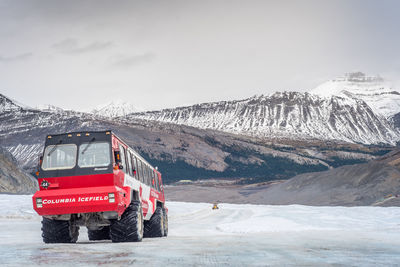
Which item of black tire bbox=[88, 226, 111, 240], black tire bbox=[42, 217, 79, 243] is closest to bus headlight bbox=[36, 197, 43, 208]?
black tire bbox=[42, 217, 79, 243]

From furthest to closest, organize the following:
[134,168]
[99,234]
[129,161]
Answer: [99,234] < [134,168] < [129,161]

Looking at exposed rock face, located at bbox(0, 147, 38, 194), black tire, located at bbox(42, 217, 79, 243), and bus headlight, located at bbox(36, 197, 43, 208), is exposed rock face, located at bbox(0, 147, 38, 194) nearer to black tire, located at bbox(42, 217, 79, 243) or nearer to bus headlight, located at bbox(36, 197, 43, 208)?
black tire, located at bbox(42, 217, 79, 243)

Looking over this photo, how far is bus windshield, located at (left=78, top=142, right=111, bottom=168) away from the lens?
Answer: 17.3m

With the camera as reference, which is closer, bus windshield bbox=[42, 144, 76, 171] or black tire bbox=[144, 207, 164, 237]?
bus windshield bbox=[42, 144, 76, 171]

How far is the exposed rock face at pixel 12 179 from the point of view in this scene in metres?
89.4

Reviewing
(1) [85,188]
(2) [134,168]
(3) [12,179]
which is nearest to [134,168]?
(2) [134,168]

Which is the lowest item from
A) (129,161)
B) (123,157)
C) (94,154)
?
(129,161)

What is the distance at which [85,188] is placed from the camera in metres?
17.1

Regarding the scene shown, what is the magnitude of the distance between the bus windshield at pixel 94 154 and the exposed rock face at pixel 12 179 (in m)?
73.6

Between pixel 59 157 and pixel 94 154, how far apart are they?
3.82ft

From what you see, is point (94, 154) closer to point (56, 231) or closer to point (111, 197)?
point (111, 197)

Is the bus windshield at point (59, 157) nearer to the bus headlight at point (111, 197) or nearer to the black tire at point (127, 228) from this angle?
the bus headlight at point (111, 197)

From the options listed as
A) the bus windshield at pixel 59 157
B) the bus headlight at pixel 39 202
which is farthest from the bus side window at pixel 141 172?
the bus headlight at pixel 39 202

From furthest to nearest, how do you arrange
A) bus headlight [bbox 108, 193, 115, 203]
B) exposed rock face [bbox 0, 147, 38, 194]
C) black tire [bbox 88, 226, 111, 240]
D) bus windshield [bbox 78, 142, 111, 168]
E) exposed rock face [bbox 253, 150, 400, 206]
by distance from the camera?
1. exposed rock face [bbox 0, 147, 38, 194]
2. exposed rock face [bbox 253, 150, 400, 206]
3. black tire [bbox 88, 226, 111, 240]
4. bus windshield [bbox 78, 142, 111, 168]
5. bus headlight [bbox 108, 193, 115, 203]
